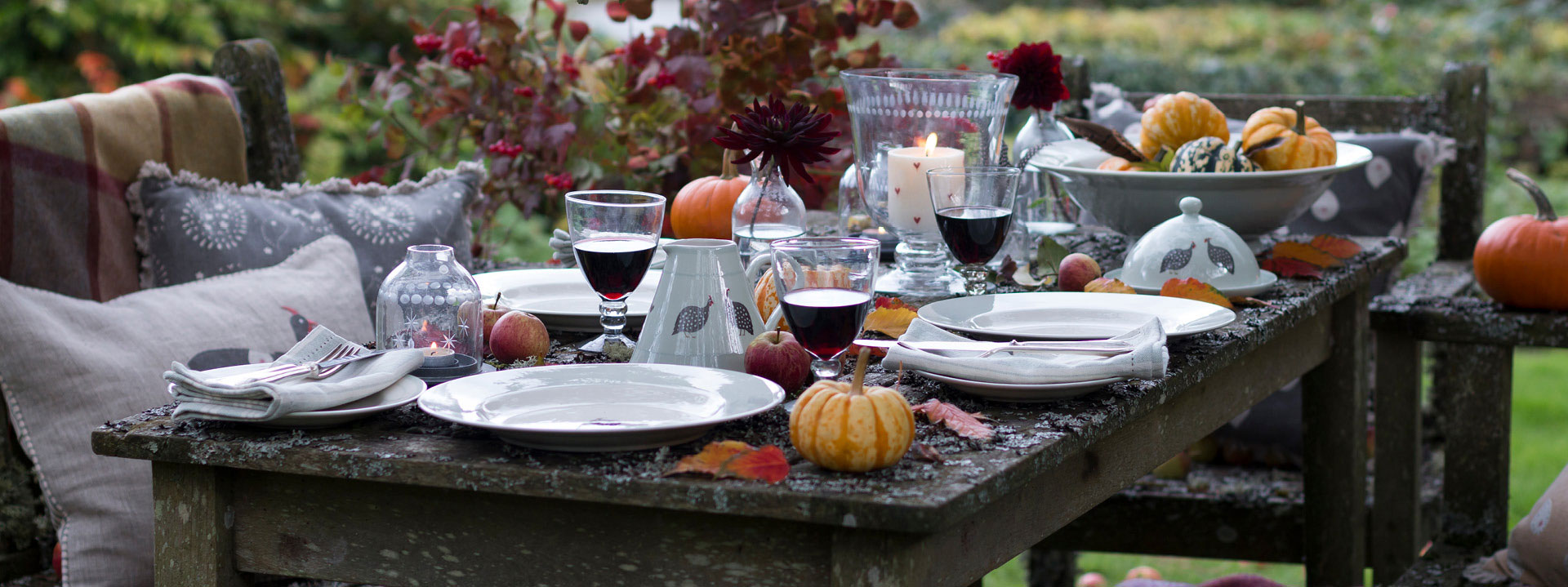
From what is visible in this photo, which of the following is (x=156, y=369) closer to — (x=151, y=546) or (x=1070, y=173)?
(x=151, y=546)

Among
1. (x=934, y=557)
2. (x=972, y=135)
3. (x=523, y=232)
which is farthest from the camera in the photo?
(x=523, y=232)

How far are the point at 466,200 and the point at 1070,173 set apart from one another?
3.20 feet

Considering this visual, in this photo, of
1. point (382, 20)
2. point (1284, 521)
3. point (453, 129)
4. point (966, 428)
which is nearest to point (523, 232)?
point (382, 20)

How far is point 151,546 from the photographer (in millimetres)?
1629

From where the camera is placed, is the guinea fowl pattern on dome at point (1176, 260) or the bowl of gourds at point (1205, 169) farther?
the bowl of gourds at point (1205, 169)

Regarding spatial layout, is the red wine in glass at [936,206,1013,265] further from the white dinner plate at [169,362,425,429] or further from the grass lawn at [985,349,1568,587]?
the grass lawn at [985,349,1568,587]

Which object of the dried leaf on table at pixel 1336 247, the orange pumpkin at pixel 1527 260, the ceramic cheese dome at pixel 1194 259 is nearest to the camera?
the ceramic cheese dome at pixel 1194 259

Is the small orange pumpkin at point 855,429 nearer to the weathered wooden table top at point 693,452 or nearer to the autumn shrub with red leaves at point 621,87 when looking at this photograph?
the weathered wooden table top at point 693,452

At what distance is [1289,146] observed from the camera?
194cm

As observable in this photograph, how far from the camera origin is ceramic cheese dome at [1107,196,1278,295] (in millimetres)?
1687

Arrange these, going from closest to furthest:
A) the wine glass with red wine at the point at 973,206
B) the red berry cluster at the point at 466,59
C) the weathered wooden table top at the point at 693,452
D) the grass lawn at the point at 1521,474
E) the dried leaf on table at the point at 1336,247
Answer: the weathered wooden table top at the point at 693,452 < the wine glass with red wine at the point at 973,206 < the dried leaf on table at the point at 1336,247 < the red berry cluster at the point at 466,59 < the grass lawn at the point at 1521,474

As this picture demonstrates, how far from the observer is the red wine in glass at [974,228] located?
5.19ft

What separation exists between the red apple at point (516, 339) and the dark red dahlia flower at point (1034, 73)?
93 cm

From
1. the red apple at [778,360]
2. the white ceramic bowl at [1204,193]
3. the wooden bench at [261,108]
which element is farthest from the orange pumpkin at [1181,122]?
the wooden bench at [261,108]
